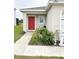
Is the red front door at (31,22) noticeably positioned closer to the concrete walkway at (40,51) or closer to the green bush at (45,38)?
the green bush at (45,38)

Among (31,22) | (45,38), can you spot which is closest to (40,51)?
(45,38)

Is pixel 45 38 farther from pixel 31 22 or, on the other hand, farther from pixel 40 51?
pixel 31 22

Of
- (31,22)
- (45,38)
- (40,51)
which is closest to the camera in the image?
(40,51)

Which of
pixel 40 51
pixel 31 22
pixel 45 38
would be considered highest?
pixel 31 22

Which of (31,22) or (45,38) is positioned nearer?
(45,38)

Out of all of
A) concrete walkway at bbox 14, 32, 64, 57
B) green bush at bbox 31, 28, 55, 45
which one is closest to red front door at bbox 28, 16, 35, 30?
green bush at bbox 31, 28, 55, 45

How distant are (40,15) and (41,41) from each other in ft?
A: 42.5

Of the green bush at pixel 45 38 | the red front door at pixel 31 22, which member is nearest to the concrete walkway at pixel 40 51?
the green bush at pixel 45 38

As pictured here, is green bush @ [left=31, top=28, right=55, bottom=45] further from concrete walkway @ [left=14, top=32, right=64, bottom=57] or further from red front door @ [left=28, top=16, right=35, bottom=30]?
red front door @ [left=28, top=16, right=35, bottom=30]

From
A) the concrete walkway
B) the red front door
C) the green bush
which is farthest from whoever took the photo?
the red front door
